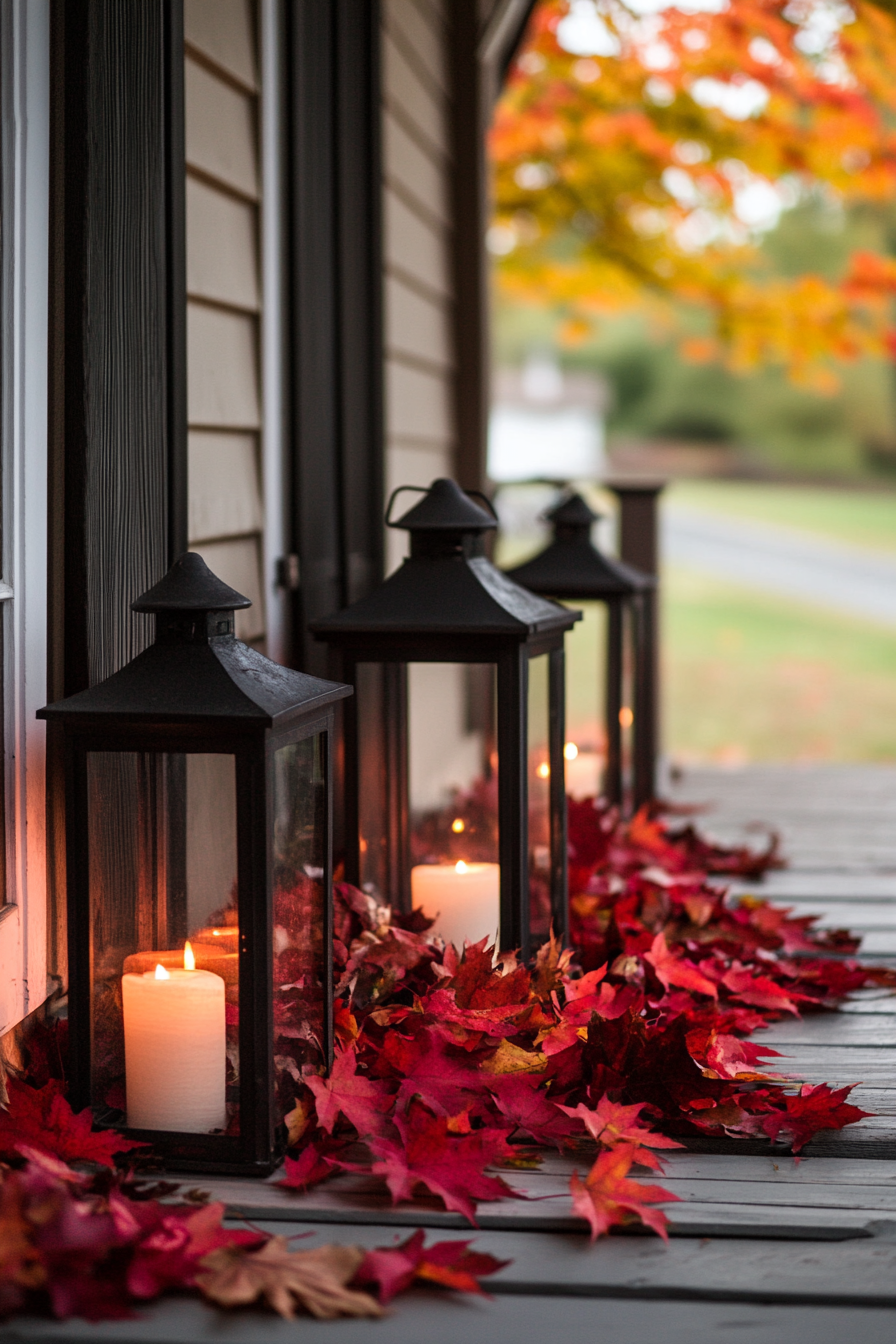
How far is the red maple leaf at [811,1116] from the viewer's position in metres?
1.61

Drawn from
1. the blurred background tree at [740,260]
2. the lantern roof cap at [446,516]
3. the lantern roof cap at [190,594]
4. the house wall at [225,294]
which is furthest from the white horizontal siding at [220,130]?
the blurred background tree at [740,260]

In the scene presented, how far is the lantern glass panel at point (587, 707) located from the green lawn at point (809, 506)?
18.1m

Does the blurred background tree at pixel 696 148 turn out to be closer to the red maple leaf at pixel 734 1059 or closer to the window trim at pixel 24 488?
the window trim at pixel 24 488

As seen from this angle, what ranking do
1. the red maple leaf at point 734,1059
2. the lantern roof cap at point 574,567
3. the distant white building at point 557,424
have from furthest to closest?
the distant white building at point 557,424
the lantern roof cap at point 574,567
the red maple leaf at point 734,1059

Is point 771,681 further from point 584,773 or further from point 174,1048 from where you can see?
point 174,1048

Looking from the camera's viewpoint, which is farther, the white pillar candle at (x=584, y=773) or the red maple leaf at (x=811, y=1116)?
the white pillar candle at (x=584, y=773)

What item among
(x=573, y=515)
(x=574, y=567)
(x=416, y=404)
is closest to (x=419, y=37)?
(x=416, y=404)

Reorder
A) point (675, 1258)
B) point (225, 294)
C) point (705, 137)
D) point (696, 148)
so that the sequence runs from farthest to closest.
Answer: point (696, 148), point (705, 137), point (225, 294), point (675, 1258)

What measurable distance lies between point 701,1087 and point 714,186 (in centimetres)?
630

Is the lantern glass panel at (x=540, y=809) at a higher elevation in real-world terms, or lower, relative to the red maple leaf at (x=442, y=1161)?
higher

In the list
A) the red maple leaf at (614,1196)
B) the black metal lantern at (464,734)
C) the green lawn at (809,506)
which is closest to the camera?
the red maple leaf at (614,1196)

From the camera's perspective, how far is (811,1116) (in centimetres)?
163

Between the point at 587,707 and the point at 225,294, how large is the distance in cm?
123

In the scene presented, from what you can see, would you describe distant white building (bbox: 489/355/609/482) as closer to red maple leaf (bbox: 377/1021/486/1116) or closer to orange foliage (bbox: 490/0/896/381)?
orange foliage (bbox: 490/0/896/381)
